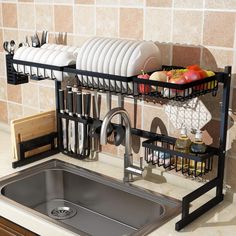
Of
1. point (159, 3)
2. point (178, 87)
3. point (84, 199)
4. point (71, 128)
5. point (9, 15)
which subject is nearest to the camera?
point (178, 87)

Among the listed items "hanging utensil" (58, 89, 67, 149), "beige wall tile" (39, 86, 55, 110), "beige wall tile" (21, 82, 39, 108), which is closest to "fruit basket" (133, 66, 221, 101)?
"hanging utensil" (58, 89, 67, 149)

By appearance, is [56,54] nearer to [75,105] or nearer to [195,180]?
[75,105]

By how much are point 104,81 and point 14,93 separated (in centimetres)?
91

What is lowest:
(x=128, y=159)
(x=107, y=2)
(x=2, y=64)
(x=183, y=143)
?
(x=128, y=159)

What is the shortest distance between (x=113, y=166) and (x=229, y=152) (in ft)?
1.86

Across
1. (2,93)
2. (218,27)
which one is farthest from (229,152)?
(2,93)

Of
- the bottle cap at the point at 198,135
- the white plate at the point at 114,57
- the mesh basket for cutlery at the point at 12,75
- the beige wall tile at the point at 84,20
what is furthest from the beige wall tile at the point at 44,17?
the bottle cap at the point at 198,135

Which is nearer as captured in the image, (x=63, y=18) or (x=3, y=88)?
(x=63, y=18)

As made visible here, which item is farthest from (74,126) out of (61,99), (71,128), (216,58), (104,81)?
(216,58)

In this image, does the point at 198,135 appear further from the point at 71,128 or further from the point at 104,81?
the point at 71,128

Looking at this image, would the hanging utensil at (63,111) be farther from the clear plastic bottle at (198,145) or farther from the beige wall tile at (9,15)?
the clear plastic bottle at (198,145)

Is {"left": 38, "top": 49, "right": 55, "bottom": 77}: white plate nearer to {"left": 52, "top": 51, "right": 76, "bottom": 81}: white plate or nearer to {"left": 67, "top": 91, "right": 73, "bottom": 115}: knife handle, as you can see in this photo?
{"left": 52, "top": 51, "right": 76, "bottom": 81}: white plate

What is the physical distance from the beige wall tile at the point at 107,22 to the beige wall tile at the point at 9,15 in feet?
1.92

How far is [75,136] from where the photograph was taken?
201 centimetres
